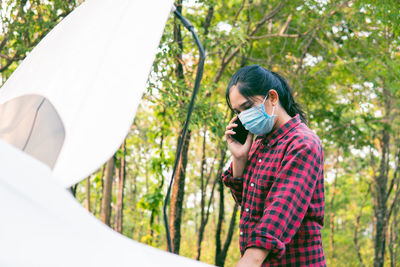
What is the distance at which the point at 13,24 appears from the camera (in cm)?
374

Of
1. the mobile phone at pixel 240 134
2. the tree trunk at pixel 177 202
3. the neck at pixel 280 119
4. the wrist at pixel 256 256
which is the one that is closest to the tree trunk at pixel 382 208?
the tree trunk at pixel 177 202

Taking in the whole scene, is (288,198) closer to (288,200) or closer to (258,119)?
(288,200)

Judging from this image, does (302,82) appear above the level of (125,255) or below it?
above

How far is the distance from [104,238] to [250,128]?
924 millimetres

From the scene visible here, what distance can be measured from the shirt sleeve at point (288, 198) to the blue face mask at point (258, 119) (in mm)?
243

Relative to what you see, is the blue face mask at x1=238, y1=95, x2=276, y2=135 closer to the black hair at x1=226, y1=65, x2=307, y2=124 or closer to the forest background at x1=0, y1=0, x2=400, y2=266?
the black hair at x1=226, y1=65, x2=307, y2=124

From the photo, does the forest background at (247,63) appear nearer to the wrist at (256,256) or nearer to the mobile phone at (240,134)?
the mobile phone at (240,134)

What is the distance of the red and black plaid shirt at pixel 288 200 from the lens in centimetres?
109

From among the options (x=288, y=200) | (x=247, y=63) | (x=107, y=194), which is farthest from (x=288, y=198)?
(x=247, y=63)

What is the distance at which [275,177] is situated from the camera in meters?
1.24

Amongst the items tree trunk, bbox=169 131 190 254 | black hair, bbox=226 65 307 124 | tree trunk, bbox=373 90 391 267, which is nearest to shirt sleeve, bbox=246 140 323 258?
black hair, bbox=226 65 307 124

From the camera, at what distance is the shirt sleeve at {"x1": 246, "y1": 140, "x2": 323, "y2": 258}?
3.51 feet

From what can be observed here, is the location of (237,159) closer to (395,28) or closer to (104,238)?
(104,238)

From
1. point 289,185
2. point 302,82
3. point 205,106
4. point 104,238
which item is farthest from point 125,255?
point 302,82
